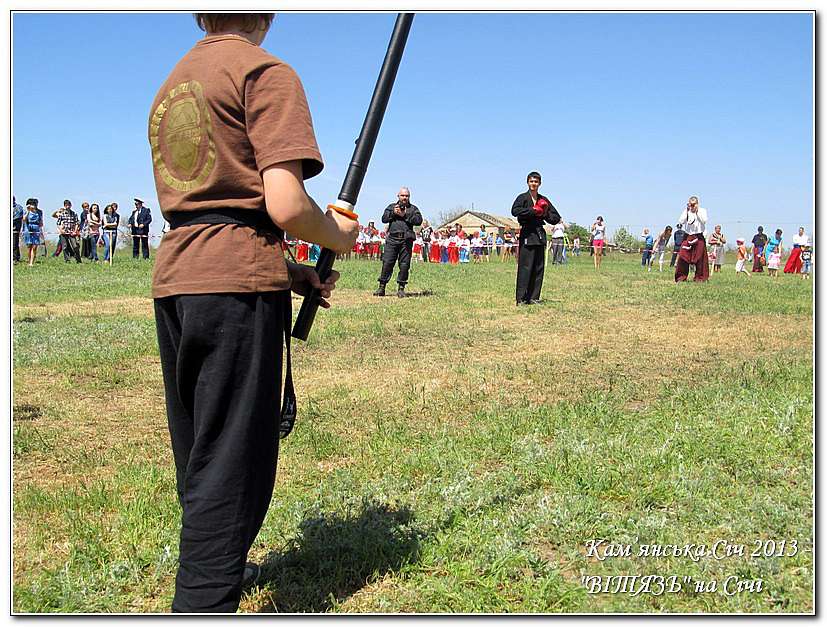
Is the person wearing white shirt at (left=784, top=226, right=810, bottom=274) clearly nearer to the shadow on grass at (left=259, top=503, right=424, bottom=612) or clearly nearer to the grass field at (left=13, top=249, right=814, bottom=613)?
the grass field at (left=13, top=249, right=814, bottom=613)

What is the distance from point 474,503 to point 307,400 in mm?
2677

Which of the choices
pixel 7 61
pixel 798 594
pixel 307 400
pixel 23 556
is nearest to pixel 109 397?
pixel 307 400

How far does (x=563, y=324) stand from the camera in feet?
35.0

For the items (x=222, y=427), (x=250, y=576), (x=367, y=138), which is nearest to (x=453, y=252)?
(x=250, y=576)

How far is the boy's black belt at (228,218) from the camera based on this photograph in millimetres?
2473

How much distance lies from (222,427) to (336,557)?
1.08 meters

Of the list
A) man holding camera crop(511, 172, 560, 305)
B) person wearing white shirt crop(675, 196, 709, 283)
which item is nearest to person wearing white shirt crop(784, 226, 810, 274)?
person wearing white shirt crop(675, 196, 709, 283)

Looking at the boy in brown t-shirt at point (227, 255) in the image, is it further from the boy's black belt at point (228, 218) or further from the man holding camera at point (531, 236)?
the man holding camera at point (531, 236)

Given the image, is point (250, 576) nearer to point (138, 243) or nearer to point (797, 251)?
point (138, 243)

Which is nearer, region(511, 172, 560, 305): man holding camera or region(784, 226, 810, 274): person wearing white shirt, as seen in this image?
region(511, 172, 560, 305): man holding camera

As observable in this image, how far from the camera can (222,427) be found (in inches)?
101

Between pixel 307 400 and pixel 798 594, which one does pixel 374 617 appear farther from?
pixel 307 400

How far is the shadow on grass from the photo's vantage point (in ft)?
10.2

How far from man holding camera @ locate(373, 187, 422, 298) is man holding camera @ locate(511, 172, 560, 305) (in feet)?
7.39
